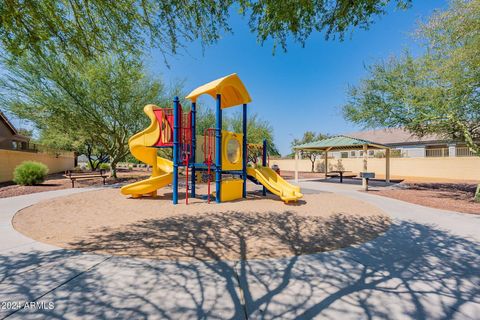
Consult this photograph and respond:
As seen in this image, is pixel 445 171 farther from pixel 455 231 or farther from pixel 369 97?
pixel 455 231

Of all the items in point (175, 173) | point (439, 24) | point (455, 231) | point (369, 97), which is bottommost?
point (455, 231)

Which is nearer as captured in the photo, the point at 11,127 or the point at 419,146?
the point at 11,127

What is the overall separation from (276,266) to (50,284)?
3.10m

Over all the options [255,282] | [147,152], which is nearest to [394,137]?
[147,152]

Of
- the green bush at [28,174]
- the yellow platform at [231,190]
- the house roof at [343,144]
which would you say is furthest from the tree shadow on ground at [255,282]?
the green bush at [28,174]

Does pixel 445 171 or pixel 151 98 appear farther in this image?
pixel 445 171

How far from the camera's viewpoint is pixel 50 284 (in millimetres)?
2863

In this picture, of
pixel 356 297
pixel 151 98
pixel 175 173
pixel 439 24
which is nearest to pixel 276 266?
pixel 356 297

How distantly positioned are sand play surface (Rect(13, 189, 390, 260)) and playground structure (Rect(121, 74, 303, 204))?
3.40 ft

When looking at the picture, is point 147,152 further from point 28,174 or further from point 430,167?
point 430,167

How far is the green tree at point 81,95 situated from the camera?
1249 centimetres

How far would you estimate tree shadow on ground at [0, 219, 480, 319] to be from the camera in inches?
96.9

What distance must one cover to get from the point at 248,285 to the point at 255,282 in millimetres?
129

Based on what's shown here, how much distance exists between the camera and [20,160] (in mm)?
17344
